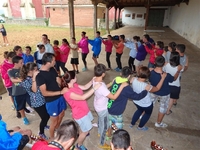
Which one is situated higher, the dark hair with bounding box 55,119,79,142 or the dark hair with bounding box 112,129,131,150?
the dark hair with bounding box 55,119,79,142

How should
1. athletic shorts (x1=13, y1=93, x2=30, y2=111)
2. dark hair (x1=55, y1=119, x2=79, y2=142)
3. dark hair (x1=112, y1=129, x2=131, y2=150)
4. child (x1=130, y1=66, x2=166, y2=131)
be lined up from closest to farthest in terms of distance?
1. dark hair (x1=55, y1=119, x2=79, y2=142)
2. dark hair (x1=112, y1=129, x2=131, y2=150)
3. child (x1=130, y1=66, x2=166, y2=131)
4. athletic shorts (x1=13, y1=93, x2=30, y2=111)

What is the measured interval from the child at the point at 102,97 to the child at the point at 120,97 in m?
0.09

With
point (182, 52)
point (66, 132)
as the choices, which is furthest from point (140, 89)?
point (182, 52)

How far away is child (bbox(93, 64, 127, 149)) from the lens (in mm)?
2186

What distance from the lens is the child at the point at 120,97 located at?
2297 mm

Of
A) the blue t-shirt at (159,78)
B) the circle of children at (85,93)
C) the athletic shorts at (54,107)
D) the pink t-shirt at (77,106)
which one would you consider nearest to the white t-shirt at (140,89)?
the circle of children at (85,93)

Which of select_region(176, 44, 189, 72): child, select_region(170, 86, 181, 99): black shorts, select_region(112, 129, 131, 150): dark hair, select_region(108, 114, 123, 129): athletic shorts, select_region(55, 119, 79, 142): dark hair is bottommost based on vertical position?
select_region(108, 114, 123, 129): athletic shorts

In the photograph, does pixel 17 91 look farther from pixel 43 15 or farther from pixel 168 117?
pixel 43 15

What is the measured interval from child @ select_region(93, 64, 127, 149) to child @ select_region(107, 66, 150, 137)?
0.09 meters

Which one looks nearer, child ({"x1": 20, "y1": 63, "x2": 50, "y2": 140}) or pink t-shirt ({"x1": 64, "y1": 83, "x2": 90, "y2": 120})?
pink t-shirt ({"x1": 64, "y1": 83, "x2": 90, "y2": 120})

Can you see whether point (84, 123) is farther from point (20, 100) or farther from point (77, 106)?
point (20, 100)

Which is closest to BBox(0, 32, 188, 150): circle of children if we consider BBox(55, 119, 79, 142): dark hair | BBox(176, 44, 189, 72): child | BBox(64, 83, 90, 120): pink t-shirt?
BBox(64, 83, 90, 120): pink t-shirt

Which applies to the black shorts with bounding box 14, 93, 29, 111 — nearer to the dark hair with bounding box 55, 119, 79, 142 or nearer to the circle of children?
the circle of children

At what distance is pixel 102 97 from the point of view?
2.39m
